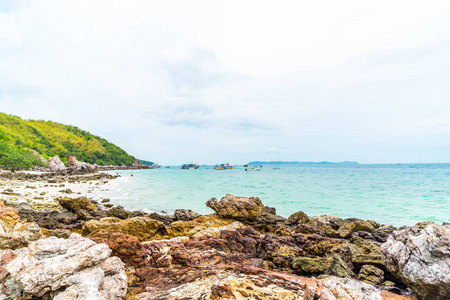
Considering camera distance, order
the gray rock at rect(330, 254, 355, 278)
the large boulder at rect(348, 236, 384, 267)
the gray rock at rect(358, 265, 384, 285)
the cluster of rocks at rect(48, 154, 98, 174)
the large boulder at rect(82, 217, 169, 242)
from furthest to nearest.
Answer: the cluster of rocks at rect(48, 154, 98, 174) → the large boulder at rect(82, 217, 169, 242) → the large boulder at rect(348, 236, 384, 267) → the gray rock at rect(330, 254, 355, 278) → the gray rock at rect(358, 265, 384, 285)

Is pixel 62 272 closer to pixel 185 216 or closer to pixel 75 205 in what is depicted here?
pixel 185 216

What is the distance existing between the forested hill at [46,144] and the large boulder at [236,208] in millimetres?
45698

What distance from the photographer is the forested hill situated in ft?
152

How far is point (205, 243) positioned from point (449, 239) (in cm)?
423

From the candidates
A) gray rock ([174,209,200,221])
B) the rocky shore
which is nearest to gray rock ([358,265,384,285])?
the rocky shore

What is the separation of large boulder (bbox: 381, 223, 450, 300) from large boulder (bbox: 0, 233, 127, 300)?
410cm

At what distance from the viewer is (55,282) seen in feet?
9.53

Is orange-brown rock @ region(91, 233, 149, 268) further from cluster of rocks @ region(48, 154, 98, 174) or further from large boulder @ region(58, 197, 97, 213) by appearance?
cluster of rocks @ region(48, 154, 98, 174)

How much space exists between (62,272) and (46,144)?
9703 cm

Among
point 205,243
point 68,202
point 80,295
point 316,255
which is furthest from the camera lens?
point 68,202

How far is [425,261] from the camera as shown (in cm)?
326

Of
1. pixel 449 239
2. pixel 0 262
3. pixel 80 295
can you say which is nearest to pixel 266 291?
pixel 80 295

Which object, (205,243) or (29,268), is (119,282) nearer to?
(29,268)

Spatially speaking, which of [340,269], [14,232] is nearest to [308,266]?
[340,269]
